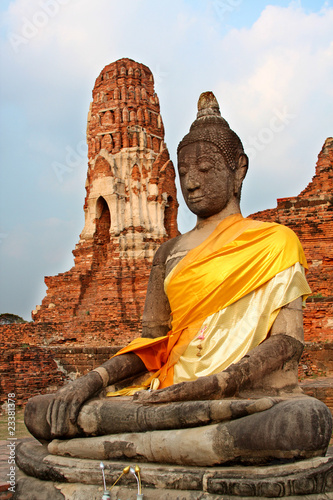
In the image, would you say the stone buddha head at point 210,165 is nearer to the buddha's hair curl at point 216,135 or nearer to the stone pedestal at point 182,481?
the buddha's hair curl at point 216,135

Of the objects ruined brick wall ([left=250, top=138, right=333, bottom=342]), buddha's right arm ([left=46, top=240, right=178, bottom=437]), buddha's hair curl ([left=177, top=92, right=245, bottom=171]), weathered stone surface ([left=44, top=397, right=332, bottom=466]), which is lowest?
weathered stone surface ([left=44, top=397, right=332, bottom=466])

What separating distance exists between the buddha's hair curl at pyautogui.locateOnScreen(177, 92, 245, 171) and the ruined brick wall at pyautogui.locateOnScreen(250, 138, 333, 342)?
947cm

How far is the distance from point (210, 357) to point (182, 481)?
1.03 metres

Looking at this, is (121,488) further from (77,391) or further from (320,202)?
(320,202)

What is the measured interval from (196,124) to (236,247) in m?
1.12

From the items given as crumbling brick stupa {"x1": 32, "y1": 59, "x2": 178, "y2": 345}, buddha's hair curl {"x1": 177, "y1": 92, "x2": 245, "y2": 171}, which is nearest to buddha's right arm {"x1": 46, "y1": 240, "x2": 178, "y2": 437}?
buddha's hair curl {"x1": 177, "y1": 92, "x2": 245, "y2": 171}

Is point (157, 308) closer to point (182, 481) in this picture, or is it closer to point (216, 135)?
point (216, 135)

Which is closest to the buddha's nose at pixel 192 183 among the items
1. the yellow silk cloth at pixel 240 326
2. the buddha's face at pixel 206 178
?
the buddha's face at pixel 206 178

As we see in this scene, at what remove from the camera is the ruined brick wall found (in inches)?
533

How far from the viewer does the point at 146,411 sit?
330 cm

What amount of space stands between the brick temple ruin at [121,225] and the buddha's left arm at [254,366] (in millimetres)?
11019

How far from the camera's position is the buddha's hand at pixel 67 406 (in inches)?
140

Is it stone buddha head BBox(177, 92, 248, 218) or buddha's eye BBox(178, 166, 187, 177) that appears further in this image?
buddha's eye BBox(178, 166, 187, 177)

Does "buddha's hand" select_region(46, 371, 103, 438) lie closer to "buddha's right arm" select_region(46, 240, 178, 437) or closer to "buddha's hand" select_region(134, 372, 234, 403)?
"buddha's right arm" select_region(46, 240, 178, 437)
